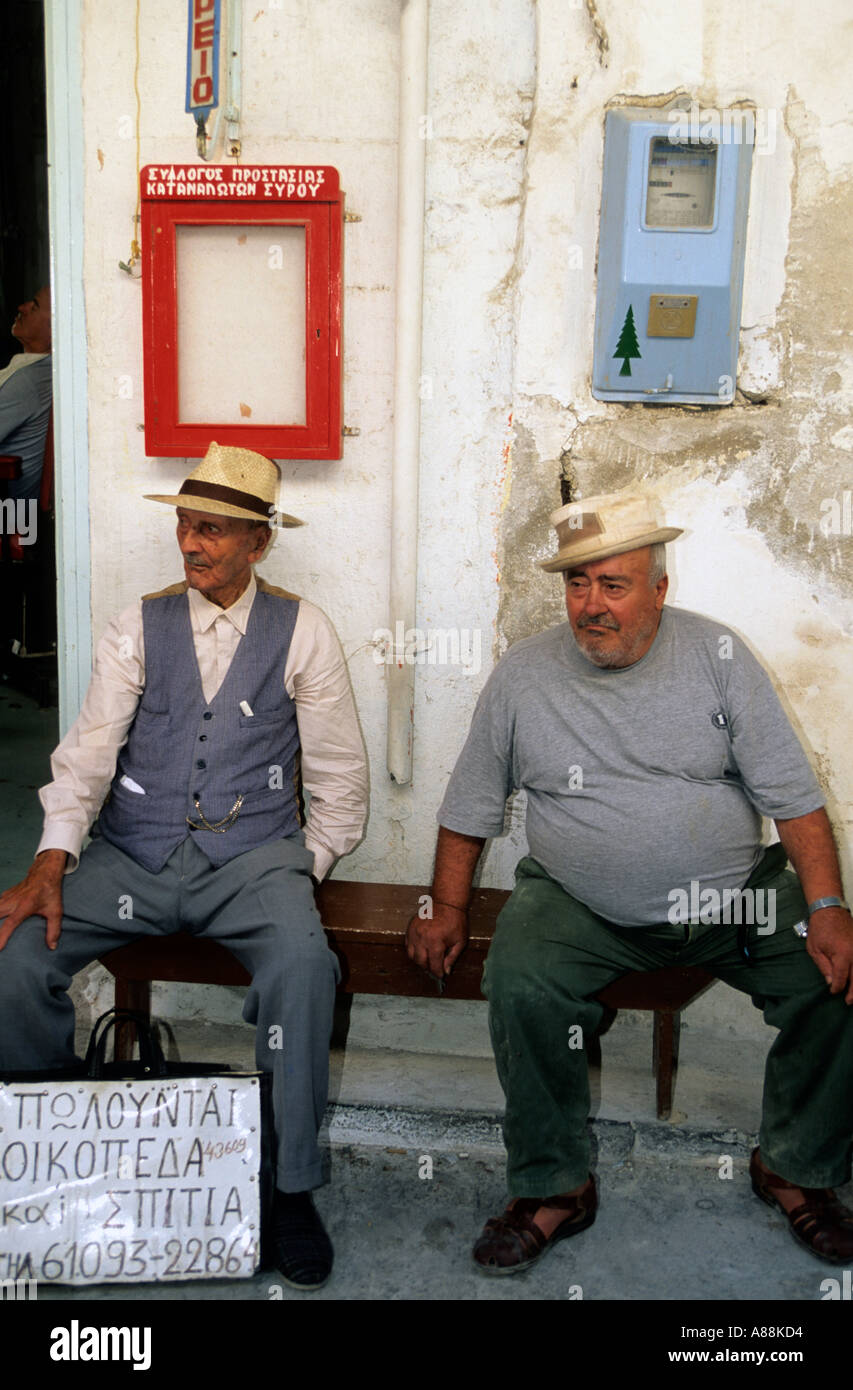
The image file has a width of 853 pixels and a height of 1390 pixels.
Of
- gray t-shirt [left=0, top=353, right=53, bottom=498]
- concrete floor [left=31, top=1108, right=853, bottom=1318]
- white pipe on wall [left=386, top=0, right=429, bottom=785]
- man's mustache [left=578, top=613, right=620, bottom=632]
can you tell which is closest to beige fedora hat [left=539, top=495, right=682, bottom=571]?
man's mustache [left=578, top=613, right=620, bottom=632]

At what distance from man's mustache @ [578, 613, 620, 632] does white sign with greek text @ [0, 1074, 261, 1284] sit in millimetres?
1251

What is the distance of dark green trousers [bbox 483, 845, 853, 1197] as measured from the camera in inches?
98.1

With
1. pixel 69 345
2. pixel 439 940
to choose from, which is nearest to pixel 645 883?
pixel 439 940

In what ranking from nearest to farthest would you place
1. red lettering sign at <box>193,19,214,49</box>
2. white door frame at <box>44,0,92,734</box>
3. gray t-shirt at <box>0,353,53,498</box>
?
1. red lettering sign at <box>193,19,214,49</box>
2. white door frame at <box>44,0,92,734</box>
3. gray t-shirt at <box>0,353,53,498</box>

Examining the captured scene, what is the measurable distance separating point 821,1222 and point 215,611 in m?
2.00

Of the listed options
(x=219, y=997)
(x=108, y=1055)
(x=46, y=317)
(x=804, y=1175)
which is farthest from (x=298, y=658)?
(x=46, y=317)

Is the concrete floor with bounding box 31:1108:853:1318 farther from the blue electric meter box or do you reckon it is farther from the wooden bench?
the blue electric meter box

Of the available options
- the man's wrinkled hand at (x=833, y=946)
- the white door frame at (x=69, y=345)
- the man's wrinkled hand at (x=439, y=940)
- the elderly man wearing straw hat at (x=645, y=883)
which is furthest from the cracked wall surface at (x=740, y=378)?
the white door frame at (x=69, y=345)

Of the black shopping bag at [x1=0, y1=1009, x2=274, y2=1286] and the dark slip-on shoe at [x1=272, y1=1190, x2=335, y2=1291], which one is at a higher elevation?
the black shopping bag at [x1=0, y1=1009, x2=274, y2=1286]

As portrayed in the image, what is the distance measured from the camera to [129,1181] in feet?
7.68

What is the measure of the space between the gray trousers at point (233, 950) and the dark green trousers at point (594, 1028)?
42 cm

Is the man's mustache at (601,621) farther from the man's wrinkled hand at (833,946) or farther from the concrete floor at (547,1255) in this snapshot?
the concrete floor at (547,1255)

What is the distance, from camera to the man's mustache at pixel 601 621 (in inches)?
102

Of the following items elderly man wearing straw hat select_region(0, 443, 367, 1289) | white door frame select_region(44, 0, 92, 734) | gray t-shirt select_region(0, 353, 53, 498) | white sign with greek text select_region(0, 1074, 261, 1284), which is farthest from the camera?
gray t-shirt select_region(0, 353, 53, 498)
